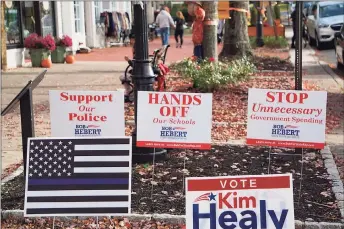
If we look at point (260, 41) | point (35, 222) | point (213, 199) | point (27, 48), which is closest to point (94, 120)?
point (35, 222)

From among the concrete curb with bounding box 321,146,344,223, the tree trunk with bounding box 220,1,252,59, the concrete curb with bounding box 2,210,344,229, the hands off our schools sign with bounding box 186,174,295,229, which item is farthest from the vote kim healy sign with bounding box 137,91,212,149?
the tree trunk with bounding box 220,1,252,59

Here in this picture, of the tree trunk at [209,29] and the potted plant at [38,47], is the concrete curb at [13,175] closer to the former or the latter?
the tree trunk at [209,29]

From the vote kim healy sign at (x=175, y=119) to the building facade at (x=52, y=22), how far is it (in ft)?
40.5

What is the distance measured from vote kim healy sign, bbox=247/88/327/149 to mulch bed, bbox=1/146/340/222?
1.73 feet

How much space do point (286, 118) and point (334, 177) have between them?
1.01 metres

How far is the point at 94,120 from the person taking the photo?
18.1ft

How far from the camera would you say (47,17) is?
2075 cm

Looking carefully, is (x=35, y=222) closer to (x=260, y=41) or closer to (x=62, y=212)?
(x=62, y=212)

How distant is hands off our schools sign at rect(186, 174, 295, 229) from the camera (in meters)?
3.59

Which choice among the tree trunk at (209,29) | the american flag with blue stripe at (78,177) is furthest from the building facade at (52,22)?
the american flag with blue stripe at (78,177)

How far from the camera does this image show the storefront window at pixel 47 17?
20266 mm

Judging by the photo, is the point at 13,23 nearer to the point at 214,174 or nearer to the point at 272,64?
the point at 272,64

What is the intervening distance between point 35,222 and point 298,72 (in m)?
3.71

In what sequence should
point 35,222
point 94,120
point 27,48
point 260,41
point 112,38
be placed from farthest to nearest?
1. point 112,38
2. point 260,41
3. point 27,48
4. point 94,120
5. point 35,222
